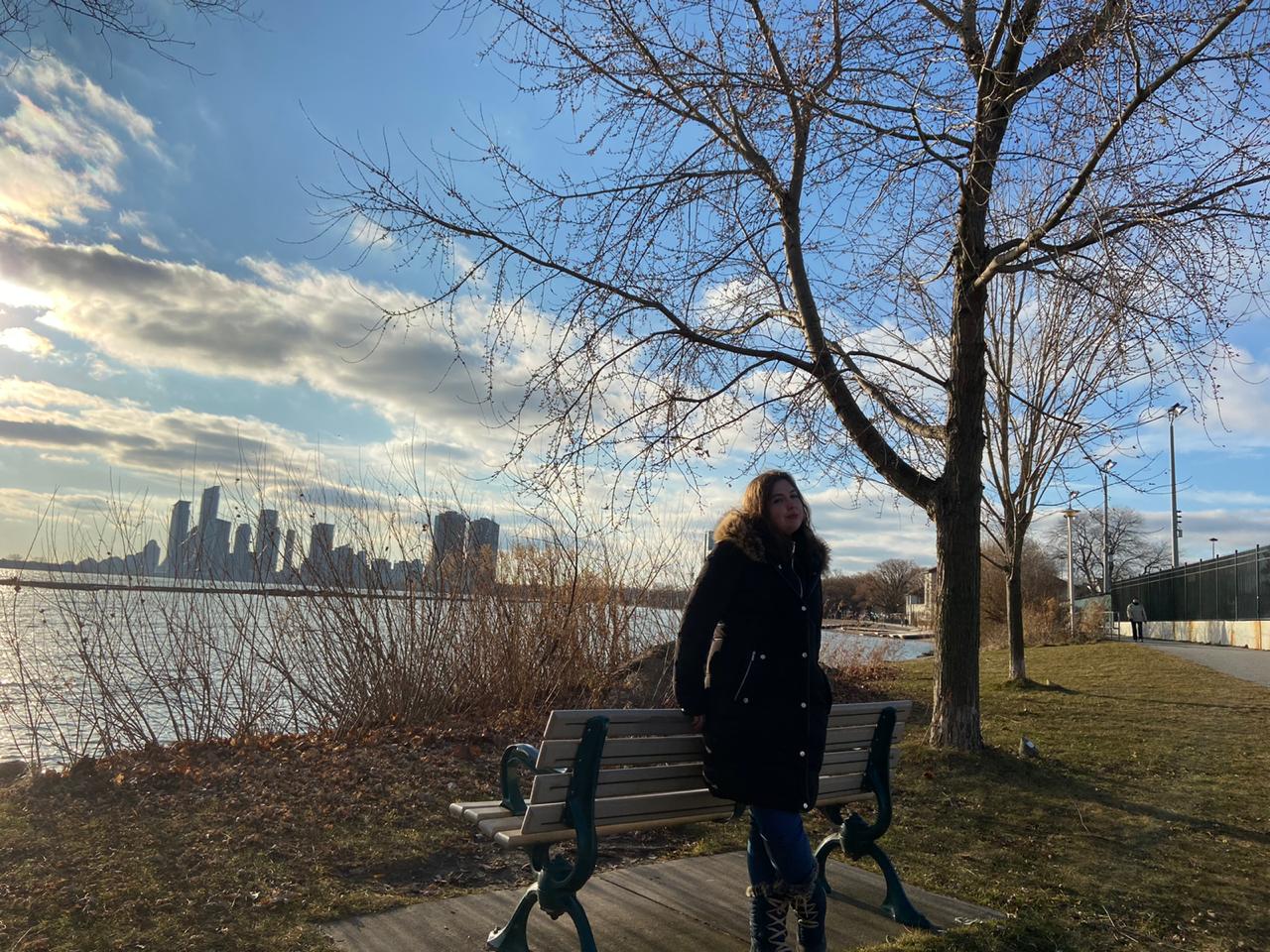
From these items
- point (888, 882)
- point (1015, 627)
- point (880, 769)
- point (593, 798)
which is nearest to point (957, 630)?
point (880, 769)

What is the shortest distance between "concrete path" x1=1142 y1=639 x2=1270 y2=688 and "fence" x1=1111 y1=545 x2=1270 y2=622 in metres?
2.00

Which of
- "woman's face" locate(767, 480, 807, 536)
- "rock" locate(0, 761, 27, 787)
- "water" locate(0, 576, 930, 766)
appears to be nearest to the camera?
"woman's face" locate(767, 480, 807, 536)

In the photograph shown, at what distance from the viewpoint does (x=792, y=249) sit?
306 inches

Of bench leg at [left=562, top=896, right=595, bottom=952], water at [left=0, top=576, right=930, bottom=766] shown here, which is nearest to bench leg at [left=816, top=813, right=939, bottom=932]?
bench leg at [left=562, top=896, right=595, bottom=952]

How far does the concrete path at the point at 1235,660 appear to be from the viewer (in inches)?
632

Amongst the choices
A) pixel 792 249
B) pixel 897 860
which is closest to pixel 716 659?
pixel 897 860

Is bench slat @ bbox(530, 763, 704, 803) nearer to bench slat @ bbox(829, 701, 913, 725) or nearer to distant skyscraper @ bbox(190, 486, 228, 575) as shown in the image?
bench slat @ bbox(829, 701, 913, 725)

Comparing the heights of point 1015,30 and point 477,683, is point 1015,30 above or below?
above

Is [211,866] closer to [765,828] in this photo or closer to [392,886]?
[392,886]

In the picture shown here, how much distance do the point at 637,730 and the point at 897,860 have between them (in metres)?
2.52

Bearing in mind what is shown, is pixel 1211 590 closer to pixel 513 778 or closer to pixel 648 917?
pixel 648 917

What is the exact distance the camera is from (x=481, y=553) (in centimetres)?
870

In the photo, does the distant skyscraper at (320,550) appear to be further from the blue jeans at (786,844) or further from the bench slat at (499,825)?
the blue jeans at (786,844)

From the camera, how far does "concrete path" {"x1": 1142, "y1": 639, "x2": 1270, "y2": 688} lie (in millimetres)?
16062
